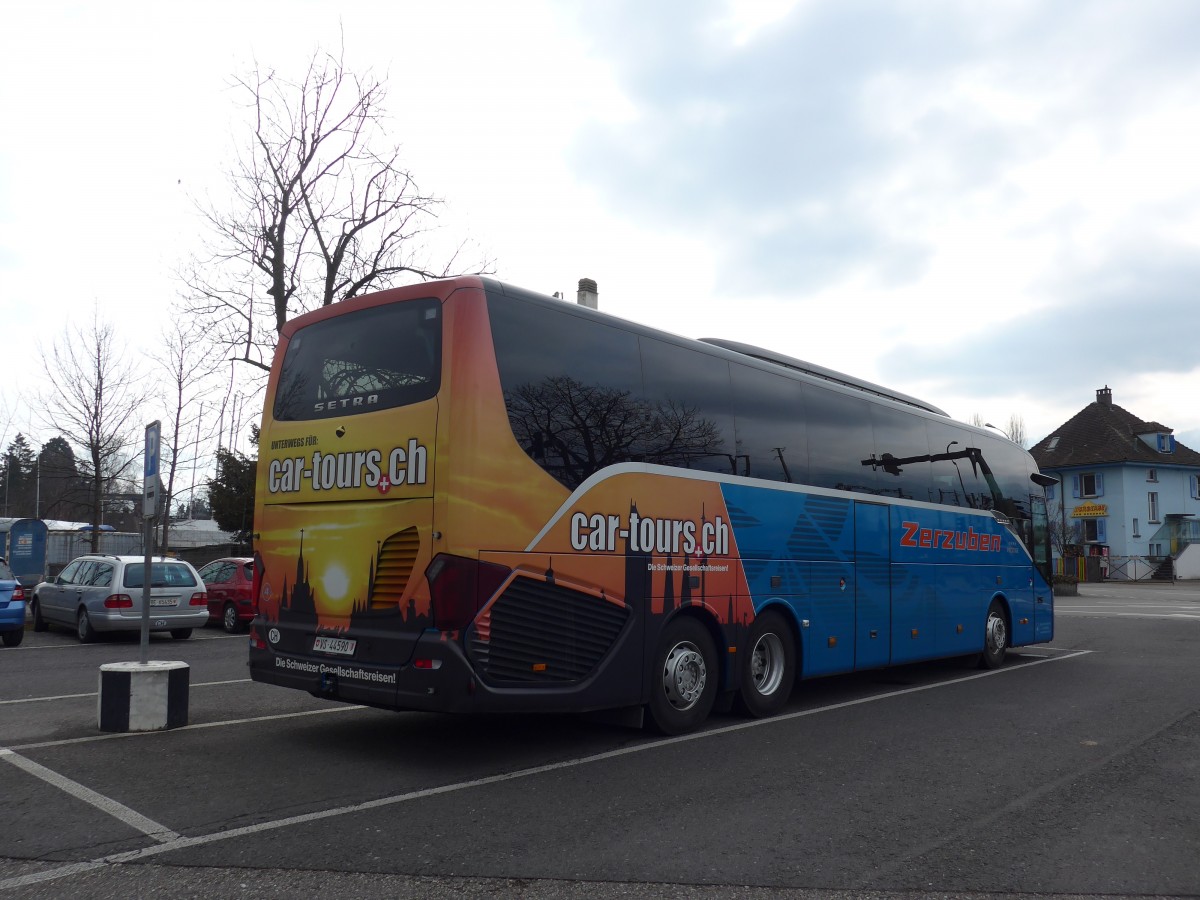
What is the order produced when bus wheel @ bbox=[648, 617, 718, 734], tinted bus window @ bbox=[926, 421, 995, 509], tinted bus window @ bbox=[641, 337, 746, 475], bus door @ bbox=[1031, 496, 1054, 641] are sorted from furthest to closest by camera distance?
bus door @ bbox=[1031, 496, 1054, 641]
tinted bus window @ bbox=[926, 421, 995, 509]
tinted bus window @ bbox=[641, 337, 746, 475]
bus wheel @ bbox=[648, 617, 718, 734]

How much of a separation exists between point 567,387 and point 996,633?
31.7 ft

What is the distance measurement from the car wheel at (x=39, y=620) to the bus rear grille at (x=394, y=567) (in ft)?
51.5

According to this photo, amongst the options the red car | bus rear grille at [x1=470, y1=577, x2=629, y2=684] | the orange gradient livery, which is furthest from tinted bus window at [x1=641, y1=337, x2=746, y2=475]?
the red car

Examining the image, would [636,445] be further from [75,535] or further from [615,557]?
[75,535]

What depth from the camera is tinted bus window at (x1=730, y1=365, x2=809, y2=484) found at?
940 centimetres

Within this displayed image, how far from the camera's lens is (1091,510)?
63.9 metres

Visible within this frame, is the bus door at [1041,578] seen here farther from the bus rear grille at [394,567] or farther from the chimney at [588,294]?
the bus rear grille at [394,567]

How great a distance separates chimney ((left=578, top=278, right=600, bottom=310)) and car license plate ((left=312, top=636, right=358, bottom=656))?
15.4 ft

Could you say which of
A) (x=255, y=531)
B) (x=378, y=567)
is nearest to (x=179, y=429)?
(x=255, y=531)

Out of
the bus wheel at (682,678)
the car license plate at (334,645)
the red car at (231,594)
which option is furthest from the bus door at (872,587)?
the red car at (231,594)

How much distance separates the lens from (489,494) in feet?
22.4

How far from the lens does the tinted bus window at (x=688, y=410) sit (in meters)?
8.34

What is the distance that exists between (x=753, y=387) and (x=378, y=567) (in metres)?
4.26

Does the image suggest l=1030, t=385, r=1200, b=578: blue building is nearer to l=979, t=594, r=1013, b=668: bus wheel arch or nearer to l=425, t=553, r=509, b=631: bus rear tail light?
l=979, t=594, r=1013, b=668: bus wheel arch
